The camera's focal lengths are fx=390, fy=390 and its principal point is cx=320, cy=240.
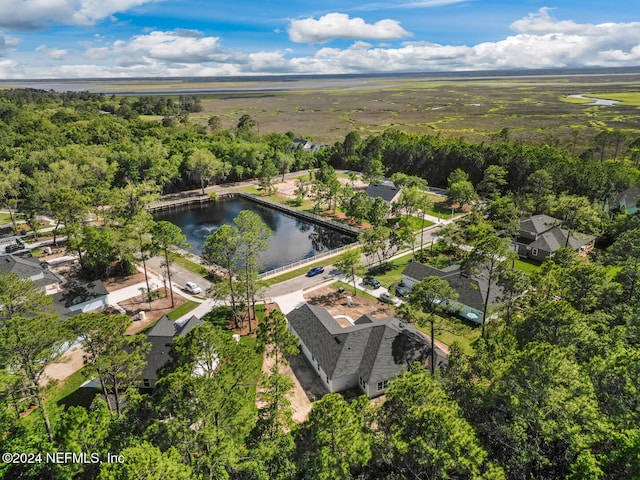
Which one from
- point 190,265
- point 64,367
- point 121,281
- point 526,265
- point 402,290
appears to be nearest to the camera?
point 64,367

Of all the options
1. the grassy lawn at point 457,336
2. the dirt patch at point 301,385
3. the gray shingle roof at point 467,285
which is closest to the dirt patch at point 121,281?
the dirt patch at point 301,385

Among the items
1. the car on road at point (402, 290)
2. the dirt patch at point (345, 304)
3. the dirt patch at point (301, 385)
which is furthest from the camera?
the car on road at point (402, 290)

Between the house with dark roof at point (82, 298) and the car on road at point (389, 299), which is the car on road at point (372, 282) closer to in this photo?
the car on road at point (389, 299)

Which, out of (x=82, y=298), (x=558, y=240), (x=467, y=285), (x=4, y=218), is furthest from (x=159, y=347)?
(x=4, y=218)

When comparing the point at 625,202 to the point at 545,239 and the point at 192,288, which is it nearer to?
the point at 545,239

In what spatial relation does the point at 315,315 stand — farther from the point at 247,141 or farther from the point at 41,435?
the point at 247,141

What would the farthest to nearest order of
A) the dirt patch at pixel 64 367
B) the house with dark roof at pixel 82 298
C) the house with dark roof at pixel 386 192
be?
the house with dark roof at pixel 386 192, the house with dark roof at pixel 82 298, the dirt patch at pixel 64 367
